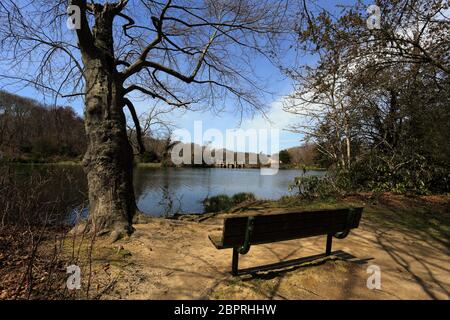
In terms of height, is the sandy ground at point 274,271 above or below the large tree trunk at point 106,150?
below

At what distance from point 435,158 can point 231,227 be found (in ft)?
34.8

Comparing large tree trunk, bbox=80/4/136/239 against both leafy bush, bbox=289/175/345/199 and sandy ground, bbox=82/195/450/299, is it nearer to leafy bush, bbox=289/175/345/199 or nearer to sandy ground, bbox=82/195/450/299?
sandy ground, bbox=82/195/450/299

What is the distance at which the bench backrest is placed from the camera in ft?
11.0

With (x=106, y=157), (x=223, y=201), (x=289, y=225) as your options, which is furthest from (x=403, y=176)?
(x=106, y=157)

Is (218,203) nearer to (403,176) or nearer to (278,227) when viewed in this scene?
(403,176)

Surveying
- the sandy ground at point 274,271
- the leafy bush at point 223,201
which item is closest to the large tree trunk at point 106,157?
the sandy ground at point 274,271

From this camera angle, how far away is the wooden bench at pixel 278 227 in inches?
131

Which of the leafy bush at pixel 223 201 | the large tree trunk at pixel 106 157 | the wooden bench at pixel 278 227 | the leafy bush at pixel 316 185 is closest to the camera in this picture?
the wooden bench at pixel 278 227

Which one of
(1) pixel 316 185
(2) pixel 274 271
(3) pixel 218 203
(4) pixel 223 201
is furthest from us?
(4) pixel 223 201

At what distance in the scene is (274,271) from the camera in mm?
3721

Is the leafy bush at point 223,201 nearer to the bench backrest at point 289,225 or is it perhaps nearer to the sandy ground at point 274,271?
the sandy ground at point 274,271

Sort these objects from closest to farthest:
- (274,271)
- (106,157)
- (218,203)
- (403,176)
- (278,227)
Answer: (278,227)
(274,271)
(106,157)
(403,176)
(218,203)

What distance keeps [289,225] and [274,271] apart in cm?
62

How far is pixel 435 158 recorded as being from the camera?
10.7 meters
